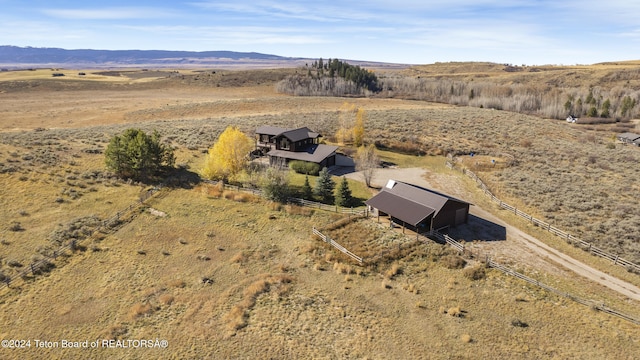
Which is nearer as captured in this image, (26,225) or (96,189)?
(26,225)

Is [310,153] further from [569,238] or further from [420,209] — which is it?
[569,238]

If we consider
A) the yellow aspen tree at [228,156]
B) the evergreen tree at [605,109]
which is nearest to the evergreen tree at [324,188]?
the yellow aspen tree at [228,156]

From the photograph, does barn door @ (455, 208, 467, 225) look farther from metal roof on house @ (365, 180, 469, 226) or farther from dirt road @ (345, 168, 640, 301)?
dirt road @ (345, 168, 640, 301)

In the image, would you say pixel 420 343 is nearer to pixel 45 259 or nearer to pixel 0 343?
pixel 0 343

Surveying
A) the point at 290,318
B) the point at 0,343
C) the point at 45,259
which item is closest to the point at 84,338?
the point at 0,343

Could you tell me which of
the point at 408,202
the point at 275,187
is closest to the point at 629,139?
the point at 408,202

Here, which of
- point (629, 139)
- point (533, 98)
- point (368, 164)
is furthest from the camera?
point (533, 98)

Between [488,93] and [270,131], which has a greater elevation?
[488,93]
